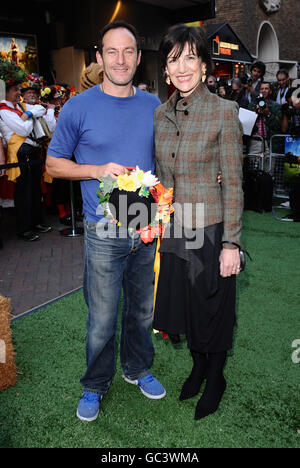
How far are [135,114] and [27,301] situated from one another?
2927 mm

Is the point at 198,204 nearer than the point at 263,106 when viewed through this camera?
Yes

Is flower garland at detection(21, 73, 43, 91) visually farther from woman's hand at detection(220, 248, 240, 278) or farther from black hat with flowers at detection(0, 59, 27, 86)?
woman's hand at detection(220, 248, 240, 278)

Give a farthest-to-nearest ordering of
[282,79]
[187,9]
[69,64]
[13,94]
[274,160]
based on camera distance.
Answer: [187,9]
[69,64]
[282,79]
[274,160]
[13,94]

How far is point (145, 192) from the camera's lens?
2.32m

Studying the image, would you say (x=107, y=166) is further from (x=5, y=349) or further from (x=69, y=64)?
(x=69, y=64)

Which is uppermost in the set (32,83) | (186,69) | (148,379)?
(32,83)

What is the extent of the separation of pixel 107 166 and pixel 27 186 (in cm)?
505

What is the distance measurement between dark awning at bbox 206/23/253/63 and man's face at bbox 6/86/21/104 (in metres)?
12.0

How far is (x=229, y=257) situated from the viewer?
2.43 meters

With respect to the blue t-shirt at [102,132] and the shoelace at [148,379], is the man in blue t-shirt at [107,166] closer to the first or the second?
the blue t-shirt at [102,132]

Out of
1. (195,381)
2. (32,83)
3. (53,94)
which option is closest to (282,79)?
(53,94)

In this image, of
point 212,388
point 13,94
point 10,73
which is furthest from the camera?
point 13,94

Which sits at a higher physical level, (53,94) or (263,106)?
(53,94)
